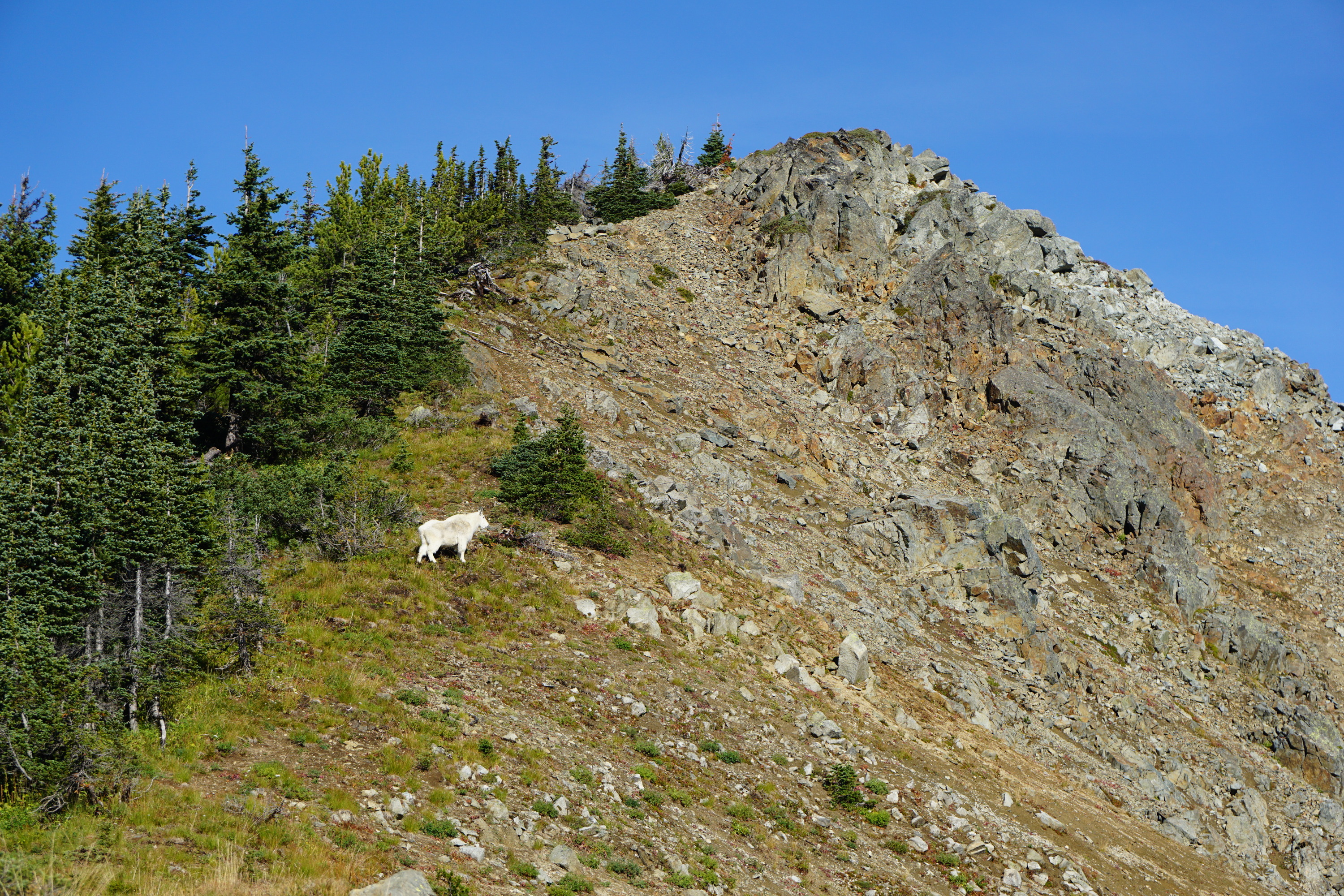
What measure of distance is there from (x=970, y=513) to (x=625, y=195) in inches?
2098

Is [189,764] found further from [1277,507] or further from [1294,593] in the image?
[1277,507]

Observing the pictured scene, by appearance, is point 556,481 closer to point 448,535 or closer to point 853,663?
point 448,535

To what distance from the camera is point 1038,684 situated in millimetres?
32469

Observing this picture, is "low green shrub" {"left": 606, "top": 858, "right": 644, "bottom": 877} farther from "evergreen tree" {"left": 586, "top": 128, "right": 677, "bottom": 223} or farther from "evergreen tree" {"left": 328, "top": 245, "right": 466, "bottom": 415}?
"evergreen tree" {"left": 586, "top": 128, "right": 677, "bottom": 223}

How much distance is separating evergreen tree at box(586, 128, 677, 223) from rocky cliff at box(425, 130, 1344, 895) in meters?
A: 4.45

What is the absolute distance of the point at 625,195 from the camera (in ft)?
262

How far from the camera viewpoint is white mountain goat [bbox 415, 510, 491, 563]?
22438 millimetres

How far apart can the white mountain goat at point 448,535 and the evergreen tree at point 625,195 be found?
59977 mm

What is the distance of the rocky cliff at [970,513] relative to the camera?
23516 mm

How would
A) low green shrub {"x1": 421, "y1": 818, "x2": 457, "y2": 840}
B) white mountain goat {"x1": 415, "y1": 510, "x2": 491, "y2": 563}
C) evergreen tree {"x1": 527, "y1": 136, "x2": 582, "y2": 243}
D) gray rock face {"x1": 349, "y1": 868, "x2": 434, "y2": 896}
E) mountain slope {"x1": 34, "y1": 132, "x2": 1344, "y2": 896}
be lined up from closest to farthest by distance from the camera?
gray rock face {"x1": 349, "y1": 868, "x2": 434, "y2": 896} → low green shrub {"x1": 421, "y1": 818, "x2": 457, "y2": 840} → mountain slope {"x1": 34, "y1": 132, "x2": 1344, "y2": 896} → white mountain goat {"x1": 415, "y1": 510, "x2": 491, "y2": 563} → evergreen tree {"x1": 527, "y1": 136, "x2": 582, "y2": 243}

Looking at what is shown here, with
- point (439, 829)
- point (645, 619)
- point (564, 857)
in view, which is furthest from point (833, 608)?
point (439, 829)

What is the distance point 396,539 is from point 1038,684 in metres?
26.3

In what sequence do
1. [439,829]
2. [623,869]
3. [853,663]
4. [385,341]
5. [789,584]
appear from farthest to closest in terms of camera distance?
[385,341], [789,584], [853,663], [623,869], [439,829]

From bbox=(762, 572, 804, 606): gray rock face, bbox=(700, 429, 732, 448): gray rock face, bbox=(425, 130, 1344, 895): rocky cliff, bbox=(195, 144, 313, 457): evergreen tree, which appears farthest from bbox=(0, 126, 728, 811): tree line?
bbox=(700, 429, 732, 448): gray rock face
